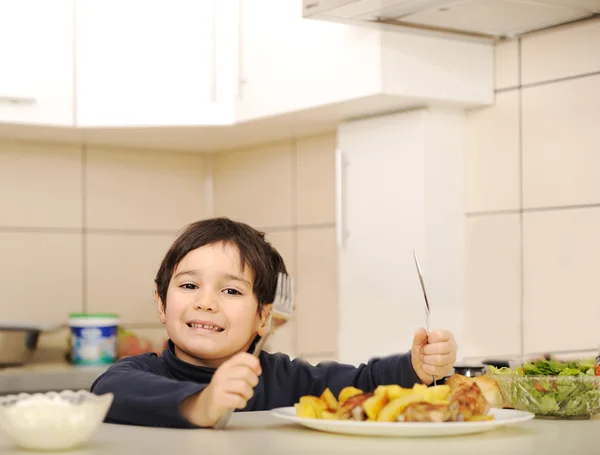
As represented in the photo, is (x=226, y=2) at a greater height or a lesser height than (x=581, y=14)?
greater

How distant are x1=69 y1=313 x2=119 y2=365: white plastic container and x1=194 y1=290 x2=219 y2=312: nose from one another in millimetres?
1330

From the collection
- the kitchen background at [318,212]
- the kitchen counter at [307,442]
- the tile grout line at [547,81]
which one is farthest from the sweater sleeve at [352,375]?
the tile grout line at [547,81]

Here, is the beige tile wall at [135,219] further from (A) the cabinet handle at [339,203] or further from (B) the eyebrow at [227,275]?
(B) the eyebrow at [227,275]

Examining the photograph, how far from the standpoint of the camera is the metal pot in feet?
8.08

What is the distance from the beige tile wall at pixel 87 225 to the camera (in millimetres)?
2738

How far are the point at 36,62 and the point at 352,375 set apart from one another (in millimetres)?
1354

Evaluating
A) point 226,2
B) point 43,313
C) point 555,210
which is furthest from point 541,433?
point 43,313

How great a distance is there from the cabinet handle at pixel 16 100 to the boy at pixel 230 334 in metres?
1.07

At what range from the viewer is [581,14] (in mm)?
1884

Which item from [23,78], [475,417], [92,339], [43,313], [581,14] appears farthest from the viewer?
[43,313]

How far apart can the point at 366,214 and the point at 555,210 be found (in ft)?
1.44

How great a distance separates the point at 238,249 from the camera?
4.47 feet

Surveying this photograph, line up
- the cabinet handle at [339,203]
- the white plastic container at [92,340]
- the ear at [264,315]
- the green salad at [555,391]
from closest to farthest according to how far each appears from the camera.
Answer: the green salad at [555,391], the ear at [264,315], the cabinet handle at [339,203], the white plastic container at [92,340]

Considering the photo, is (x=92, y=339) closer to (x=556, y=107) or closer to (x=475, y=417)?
(x=556, y=107)
